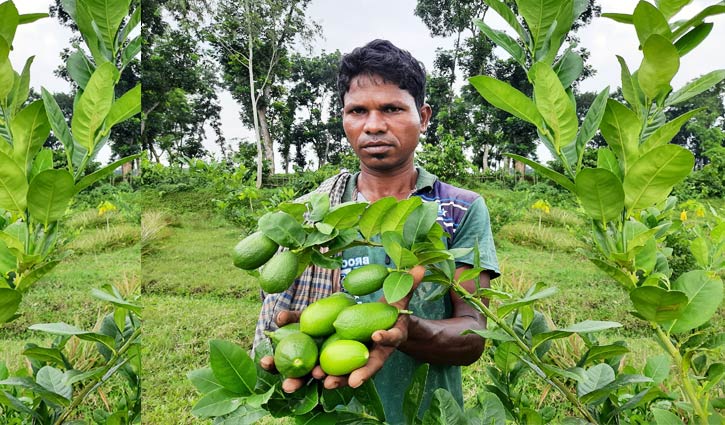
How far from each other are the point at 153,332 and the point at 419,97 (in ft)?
10.2

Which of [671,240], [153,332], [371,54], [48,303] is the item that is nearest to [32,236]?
[371,54]

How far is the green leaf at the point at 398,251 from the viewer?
1.50 ft

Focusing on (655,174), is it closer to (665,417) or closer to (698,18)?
(698,18)

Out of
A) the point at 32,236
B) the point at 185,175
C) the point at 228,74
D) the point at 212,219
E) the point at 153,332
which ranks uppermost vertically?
the point at 228,74

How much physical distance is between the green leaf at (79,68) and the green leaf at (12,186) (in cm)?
15

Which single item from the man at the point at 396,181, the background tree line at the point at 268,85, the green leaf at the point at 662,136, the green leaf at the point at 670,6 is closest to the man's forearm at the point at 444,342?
the man at the point at 396,181

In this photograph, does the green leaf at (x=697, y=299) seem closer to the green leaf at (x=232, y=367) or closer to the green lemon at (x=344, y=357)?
the green lemon at (x=344, y=357)

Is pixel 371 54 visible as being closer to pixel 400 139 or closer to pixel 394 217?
pixel 400 139

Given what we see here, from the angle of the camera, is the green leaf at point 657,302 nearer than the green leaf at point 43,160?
Yes

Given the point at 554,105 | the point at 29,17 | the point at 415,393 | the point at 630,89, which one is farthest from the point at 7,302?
the point at 630,89

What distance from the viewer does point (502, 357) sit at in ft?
2.60

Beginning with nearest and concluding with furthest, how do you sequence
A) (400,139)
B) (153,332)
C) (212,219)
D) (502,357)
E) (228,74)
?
(502,357) → (400,139) → (153,332) → (212,219) → (228,74)

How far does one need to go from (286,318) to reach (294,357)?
116mm

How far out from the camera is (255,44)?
6426mm
